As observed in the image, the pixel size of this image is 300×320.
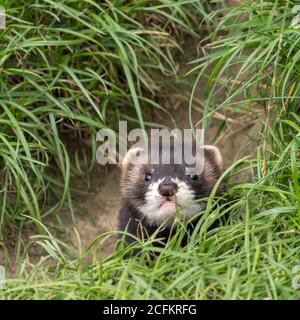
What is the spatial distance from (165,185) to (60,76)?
138 centimetres

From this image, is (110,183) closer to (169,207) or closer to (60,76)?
(60,76)

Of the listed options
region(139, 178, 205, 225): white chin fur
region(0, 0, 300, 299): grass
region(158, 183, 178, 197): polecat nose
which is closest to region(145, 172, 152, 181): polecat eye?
region(139, 178, 205, 225): white chin fur

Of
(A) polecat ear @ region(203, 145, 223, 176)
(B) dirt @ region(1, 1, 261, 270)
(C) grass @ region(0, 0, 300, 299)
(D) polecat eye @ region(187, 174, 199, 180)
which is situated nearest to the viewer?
(C) grass @ region(0, 0, 300, 299)

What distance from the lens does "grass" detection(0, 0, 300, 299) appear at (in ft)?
13.7

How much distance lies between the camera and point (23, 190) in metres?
5.42

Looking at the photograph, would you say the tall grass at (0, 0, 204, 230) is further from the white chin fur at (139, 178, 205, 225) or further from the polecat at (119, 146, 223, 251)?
the white chin fur at (139, 178, 205, 225)

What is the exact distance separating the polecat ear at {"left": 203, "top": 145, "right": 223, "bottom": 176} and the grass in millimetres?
94

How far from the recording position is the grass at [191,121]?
13.7 feet

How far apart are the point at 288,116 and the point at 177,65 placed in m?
1.47

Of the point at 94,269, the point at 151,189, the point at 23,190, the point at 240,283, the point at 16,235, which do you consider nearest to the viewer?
the point at 240,283

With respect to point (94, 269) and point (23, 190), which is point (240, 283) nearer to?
point (94, 269)

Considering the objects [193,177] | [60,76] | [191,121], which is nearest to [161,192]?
[193,177]
